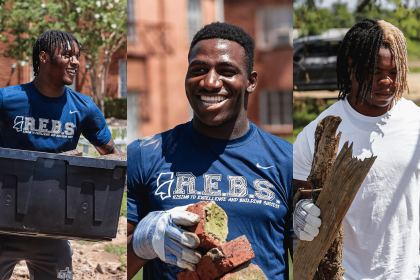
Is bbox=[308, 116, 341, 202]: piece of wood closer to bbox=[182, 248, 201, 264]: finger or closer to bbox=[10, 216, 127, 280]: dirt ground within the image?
bbox=[182, 248, 201, 264]: finger

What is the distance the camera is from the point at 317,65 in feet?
14.1

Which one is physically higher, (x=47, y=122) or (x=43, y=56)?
(x=43, y=56)

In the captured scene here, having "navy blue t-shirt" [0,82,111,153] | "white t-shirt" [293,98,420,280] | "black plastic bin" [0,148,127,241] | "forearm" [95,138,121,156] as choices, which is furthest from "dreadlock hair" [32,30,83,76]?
"white t-shirt" [293,98,420,280]

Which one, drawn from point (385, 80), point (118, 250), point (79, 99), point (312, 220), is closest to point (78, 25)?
point (118, 250)

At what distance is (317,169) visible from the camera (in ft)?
6.79

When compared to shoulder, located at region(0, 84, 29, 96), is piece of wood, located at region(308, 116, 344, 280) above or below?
below

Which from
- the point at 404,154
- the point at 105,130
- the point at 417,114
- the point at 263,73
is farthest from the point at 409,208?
the point at 105,130

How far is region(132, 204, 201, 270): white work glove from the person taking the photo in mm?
1667

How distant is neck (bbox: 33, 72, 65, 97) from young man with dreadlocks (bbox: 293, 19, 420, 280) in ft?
5.29

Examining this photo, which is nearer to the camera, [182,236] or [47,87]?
[182,236]

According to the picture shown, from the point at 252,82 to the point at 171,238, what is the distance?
66 centimetres

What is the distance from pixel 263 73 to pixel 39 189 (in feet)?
5.08

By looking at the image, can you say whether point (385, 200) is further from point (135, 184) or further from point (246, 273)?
point (135, 184)

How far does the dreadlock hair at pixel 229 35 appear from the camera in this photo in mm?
1747
